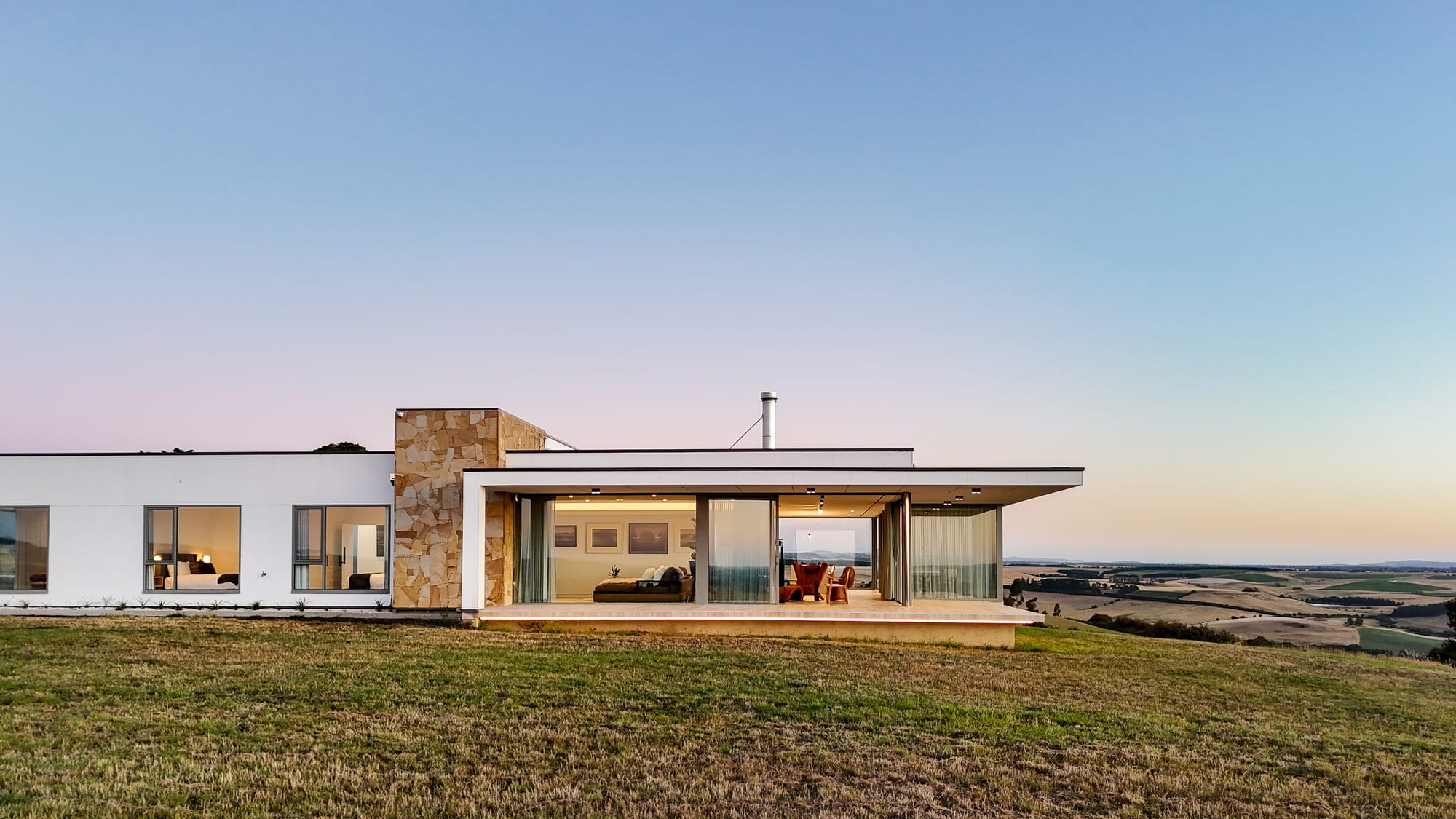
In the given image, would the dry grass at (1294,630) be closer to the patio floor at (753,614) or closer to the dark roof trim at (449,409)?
the patio floor at (753,614)

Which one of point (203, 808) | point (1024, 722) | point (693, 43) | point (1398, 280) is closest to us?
point (203, 808)

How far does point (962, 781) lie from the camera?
20.8 ft

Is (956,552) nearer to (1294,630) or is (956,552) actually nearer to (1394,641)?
(1394,641)

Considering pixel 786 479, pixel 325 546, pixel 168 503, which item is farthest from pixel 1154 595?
pixel 168 503

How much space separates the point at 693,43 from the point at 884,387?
10.7 meters

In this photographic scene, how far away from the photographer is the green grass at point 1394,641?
26783mm

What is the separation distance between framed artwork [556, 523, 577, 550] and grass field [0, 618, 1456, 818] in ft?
12.8

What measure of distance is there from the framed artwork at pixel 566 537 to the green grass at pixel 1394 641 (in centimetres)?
2156

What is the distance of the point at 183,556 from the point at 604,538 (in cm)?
742

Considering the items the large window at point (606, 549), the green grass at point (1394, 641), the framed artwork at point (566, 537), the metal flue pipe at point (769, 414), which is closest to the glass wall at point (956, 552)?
the metal flue pipe at point (769, 414)

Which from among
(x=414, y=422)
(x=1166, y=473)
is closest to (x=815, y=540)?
(x=414, y=422)

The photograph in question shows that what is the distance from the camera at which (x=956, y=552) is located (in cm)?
1827

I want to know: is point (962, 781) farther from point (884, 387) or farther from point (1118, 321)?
point (884, 387)

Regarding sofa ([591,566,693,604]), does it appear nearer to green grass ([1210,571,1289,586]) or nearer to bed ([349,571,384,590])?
bed ([349,571,384,590])
